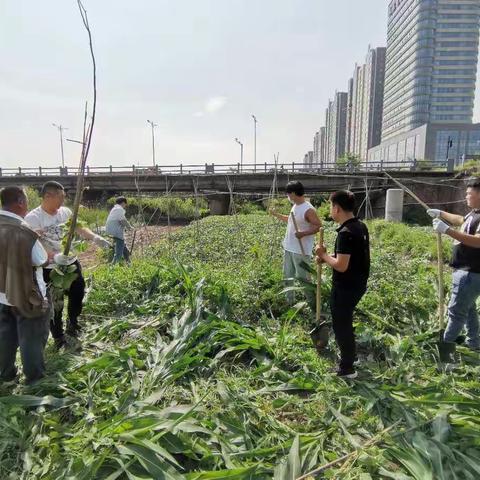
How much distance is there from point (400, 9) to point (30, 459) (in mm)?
101162

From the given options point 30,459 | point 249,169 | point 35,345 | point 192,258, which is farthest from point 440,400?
point 249,169

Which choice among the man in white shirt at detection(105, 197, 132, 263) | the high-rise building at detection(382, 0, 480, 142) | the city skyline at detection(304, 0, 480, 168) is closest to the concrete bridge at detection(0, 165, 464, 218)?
the man in white shirt at detection(105, 197, 132, 263)

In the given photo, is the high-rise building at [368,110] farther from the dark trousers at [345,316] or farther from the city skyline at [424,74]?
the dark trousers at [345,316]

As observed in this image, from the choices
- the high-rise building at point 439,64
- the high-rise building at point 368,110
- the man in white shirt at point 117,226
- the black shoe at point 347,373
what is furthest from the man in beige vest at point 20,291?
the high-rise building at point 368,110

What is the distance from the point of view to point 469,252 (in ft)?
9.49

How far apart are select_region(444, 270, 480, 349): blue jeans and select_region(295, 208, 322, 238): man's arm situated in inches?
54.1

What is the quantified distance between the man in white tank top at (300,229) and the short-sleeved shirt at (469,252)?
1.32m

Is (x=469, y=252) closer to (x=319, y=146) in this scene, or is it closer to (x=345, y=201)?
(x=345, y=201)

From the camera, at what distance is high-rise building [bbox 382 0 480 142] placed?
235ft

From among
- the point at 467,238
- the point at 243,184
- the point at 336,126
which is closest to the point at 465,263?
the point at 467,238

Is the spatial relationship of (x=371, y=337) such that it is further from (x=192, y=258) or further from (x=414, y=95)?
(x=414, y=95)

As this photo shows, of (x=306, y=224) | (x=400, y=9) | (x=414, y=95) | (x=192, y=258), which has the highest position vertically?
(x=400, y=9)

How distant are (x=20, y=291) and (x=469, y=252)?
10.8ft

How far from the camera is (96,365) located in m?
2.88
